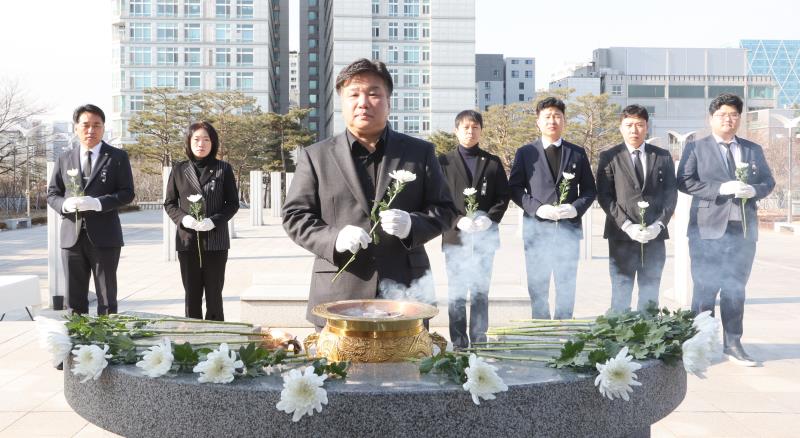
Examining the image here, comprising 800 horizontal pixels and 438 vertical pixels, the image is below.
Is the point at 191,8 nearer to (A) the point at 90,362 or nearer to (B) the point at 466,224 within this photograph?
(B) the point at 466,224

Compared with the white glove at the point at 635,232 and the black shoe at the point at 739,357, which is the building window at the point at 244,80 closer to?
the white glove at the point at 635,232

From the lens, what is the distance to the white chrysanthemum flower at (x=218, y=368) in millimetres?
1982

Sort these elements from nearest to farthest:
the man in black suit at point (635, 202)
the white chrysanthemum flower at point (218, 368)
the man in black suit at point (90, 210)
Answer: the white chrysanthemum flower at point (218, 368)
the man in black suit at point (90, 210)
the man in black suit at point (635, 202)

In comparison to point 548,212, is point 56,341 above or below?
below

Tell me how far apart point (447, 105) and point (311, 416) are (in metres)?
60.4

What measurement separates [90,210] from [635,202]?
157 inches

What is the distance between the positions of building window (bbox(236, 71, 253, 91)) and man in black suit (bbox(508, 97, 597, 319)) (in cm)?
5650

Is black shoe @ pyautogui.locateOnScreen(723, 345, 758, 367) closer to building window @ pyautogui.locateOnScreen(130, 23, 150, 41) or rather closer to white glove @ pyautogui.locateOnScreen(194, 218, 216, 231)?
white glove @ pyautogui.locateOnScreen(194, 218, 216, 231)

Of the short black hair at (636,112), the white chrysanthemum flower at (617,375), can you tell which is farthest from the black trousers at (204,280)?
the white chrysanthemum flower at (617,375)

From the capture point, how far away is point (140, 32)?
5775cm

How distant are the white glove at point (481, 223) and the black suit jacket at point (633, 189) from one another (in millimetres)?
1003

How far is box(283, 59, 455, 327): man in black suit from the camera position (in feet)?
8.09

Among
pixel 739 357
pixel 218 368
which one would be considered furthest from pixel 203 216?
pixel 739 357

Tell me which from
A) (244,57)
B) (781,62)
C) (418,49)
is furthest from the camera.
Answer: (781,62)
